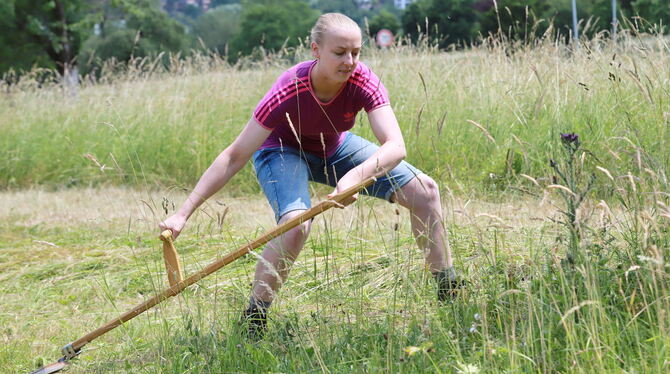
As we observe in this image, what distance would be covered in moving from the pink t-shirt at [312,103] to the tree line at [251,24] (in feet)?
3.41

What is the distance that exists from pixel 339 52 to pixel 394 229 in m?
0.69

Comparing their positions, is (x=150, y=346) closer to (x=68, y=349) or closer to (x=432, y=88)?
(x=68, y=349)

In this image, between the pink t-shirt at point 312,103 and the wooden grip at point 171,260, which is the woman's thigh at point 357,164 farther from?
the wooden grip at point 171,260

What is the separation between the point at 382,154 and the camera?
3.02 metres

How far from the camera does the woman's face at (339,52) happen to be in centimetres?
A: 310

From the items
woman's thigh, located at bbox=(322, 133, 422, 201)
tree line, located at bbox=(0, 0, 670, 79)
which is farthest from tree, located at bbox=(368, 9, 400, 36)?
woman's thigh, located at bbox=(322, 133, 422, 201)

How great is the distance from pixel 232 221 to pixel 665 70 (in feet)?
9.66

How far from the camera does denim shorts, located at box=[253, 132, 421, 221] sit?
327cm

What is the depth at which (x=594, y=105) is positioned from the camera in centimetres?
553

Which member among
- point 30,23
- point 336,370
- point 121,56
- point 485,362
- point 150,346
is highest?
point 485,362

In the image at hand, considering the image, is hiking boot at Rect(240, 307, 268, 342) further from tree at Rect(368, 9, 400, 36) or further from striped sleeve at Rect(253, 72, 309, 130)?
tree at Rect(368, 9, 400, 36)

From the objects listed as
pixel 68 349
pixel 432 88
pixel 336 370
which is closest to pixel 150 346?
pixel 68 349

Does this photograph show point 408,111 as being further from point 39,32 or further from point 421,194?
point 39,32

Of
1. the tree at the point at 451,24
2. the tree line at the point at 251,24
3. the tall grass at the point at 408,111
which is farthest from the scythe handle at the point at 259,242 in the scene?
the tree at the point at 451,24
